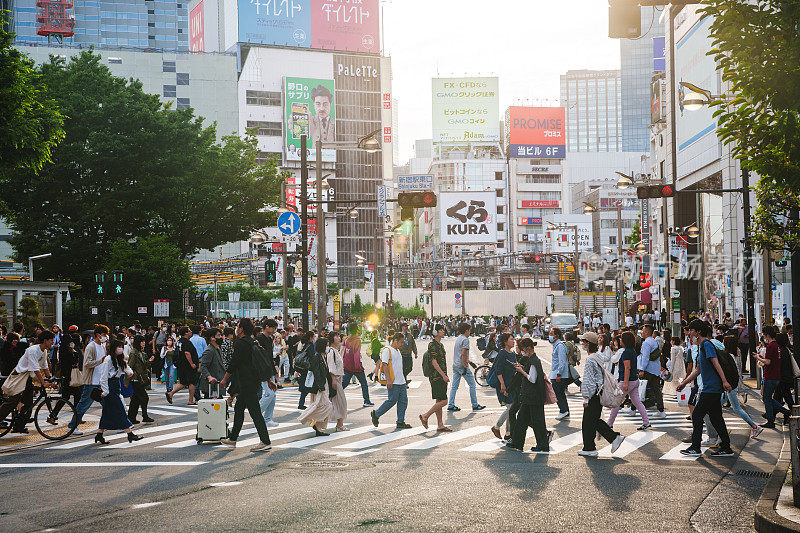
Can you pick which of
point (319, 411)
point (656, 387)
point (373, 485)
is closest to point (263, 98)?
point (656, 387)

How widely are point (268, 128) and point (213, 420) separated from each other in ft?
364

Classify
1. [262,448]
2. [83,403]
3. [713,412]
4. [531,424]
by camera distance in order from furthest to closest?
[83,403] → [262,448] → [531,424] → [713,412]

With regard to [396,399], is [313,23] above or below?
above

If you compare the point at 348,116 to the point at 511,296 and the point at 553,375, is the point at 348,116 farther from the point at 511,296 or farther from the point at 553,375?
the point at 553,375

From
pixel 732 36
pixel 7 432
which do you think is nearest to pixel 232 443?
pixel 7 432

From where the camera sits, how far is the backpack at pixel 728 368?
39.3ft

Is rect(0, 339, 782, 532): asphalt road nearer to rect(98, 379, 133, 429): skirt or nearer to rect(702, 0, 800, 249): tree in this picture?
rect(98, 379, 133, 429): skirt

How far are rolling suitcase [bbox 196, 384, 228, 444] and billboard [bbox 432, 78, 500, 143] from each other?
112518 millimetres

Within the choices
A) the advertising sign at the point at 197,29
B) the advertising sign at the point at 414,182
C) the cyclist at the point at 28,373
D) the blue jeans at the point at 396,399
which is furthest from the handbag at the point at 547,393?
the advertising sign at the point at 197,29

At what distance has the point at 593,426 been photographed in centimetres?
1172

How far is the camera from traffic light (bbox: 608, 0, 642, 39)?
846cm

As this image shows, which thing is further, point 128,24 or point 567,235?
point 128,24

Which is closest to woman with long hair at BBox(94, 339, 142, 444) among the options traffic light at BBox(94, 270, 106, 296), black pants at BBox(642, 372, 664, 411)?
black pants at BBox(642, 372, 664, 411)

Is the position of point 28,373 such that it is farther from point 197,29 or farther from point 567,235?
point 197,29
